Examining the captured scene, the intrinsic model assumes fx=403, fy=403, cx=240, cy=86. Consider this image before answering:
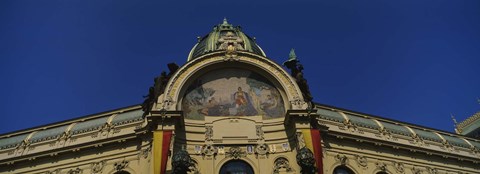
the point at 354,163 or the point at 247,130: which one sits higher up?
the point at 247,130

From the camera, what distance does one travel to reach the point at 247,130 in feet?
85.8

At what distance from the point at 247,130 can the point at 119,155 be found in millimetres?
8516

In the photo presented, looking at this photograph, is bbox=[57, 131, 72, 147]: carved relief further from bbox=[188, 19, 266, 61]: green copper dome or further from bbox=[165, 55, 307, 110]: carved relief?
bbox=[188, 19, 266, 61]: green copper dome

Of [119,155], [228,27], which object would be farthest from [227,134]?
[228,27]

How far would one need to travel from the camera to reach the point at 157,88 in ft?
87.9

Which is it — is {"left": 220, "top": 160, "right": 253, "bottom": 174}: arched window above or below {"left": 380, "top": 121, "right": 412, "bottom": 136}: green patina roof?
below

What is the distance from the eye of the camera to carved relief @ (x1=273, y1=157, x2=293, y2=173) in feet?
80.8

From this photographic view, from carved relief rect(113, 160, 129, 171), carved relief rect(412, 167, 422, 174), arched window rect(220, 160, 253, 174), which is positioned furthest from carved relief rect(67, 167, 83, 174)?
carved relief rect(412, 167, 422, 174)

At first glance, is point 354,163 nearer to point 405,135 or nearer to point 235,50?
point 405,135

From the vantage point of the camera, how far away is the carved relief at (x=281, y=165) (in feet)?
80.8

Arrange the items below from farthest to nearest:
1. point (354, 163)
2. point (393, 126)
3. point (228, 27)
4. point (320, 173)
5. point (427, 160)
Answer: point (228, 27) → point (393, 126) → point (427, 160) → point (354, 163) → point (320, 173)

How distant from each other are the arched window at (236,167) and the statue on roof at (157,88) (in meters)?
6.20

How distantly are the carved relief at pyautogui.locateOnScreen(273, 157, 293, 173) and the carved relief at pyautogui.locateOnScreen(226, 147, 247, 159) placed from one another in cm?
202

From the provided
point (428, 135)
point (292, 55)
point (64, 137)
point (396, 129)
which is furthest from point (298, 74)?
point (64, 137)
